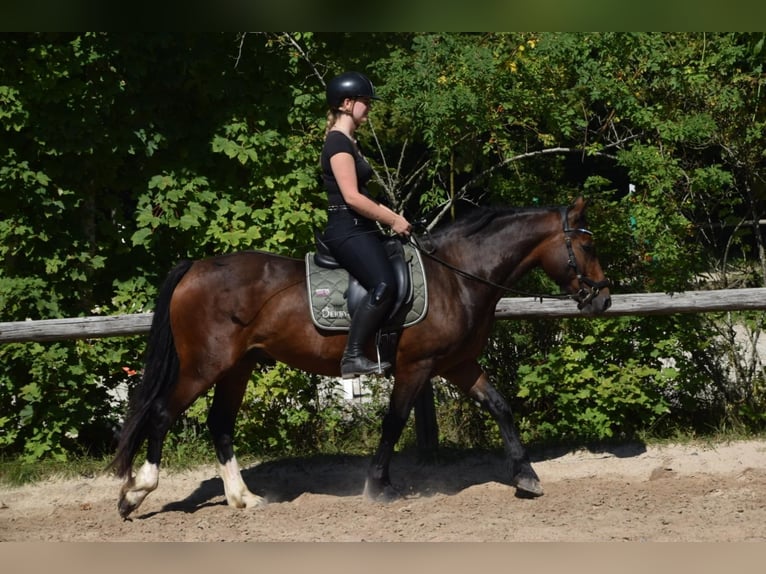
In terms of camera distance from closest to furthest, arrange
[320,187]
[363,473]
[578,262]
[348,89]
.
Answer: [348,89]
[578,262]
[363,473]
[320,187]

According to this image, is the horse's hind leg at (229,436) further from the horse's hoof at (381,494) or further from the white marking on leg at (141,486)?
the horse's hoof at (381,494)

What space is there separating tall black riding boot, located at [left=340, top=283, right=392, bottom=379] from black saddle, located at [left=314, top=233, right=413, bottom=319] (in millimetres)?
86

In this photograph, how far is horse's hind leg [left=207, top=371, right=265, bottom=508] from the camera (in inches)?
256

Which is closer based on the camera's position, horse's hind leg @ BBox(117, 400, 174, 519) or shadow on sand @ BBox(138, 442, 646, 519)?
horse's hind leg @ BBox(117, 400, 174, 519)

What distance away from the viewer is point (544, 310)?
710cm

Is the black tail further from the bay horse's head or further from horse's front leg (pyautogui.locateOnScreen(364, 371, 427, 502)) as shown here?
the bay horse's head

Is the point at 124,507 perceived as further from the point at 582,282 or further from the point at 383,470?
the point at 582,282

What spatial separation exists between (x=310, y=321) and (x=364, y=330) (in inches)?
17.2

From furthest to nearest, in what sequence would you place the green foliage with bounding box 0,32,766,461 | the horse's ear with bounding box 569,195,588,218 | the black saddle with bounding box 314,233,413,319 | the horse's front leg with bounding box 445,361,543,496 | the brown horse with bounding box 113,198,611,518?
the green foliage with bounding box 0,32,766,461 → the horse's front leg with bounding box 445,361,543,496 → the horse's ear with bounding box 569,195,588,218 → the brown horse with bounding box 113,198,611,518 → the black saddle with bounding box 314,233,413,319

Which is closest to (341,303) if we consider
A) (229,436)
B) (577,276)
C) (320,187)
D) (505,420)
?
(229,436)

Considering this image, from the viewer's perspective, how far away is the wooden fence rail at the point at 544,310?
701 centimetres

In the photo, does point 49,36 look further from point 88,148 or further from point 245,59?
point 245,59

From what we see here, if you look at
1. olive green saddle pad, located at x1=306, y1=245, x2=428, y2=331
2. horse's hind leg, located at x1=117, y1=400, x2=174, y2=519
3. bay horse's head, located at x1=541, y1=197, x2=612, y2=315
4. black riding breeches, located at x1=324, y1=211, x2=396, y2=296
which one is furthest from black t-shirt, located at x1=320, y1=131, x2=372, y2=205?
horse's hind leg, located at x1=117, y1=400, x2=174, y2=519
